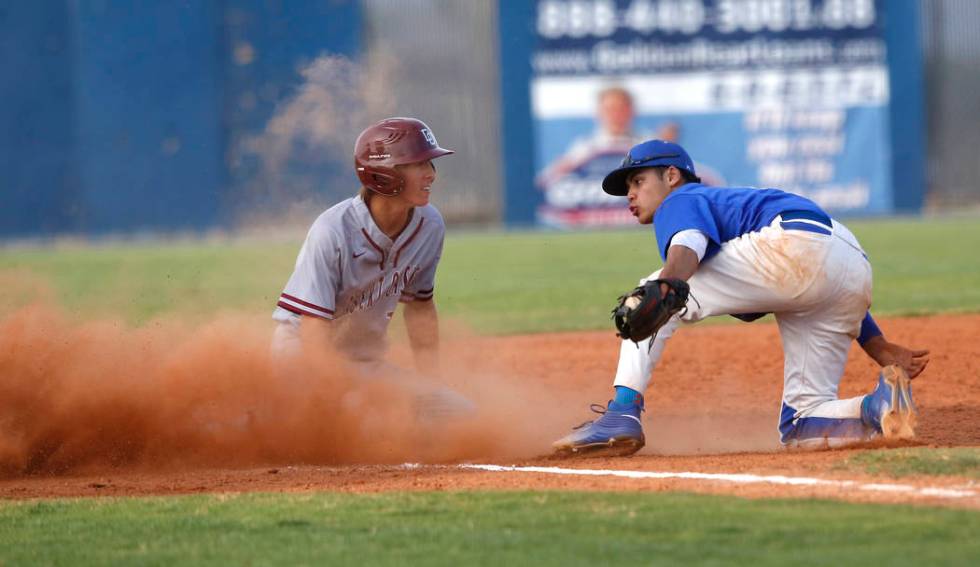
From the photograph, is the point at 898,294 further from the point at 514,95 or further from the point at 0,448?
the point at 514,95

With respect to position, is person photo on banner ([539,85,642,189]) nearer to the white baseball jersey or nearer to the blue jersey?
the white baseball jersey

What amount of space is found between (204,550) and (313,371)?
1.82 m

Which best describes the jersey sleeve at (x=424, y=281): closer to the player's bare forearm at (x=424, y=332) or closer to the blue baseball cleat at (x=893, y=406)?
the player's bare forearm at (x=424, y=332)

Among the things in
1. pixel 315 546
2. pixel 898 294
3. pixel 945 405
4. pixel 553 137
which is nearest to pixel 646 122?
pixel 553 137

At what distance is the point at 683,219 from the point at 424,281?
4.65 feet

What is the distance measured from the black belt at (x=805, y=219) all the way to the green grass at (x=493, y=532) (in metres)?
1.40

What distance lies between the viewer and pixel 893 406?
14.9 feet

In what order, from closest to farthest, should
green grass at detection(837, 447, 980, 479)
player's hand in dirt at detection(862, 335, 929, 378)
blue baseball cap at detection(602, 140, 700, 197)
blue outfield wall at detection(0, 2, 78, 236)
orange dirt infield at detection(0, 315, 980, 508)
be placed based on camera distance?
green grass at detection(837, 447, 980, 479) → orange dirt infield at detection(0, 315, 980, 508) → blue baseball cap at detection(602, 140, 700, 197) → player's hand in dirt at detection(862, 335, 929, 378) → blue outfield wall at detection(0, 2, 78, 236)

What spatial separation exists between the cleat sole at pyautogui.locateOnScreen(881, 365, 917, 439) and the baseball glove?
0.85 meters

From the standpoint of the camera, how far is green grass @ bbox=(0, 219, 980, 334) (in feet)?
34.7

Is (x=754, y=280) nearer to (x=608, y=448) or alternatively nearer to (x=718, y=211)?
(x=718, y=211)

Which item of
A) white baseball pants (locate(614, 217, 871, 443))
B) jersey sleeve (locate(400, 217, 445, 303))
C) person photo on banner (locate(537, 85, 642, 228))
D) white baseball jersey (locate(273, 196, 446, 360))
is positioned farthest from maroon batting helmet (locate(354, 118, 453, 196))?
person photo on banner (locate(537, 85, 642, 228))

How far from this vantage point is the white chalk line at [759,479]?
12.0ft

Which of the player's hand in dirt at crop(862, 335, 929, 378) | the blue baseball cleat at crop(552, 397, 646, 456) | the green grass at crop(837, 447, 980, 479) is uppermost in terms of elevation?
the player's hand in dirt at crop(862, 335, 929, 378)
